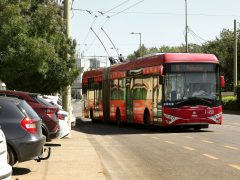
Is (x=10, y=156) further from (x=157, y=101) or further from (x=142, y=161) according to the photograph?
(x=157, y=101)

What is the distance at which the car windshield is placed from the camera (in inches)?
984

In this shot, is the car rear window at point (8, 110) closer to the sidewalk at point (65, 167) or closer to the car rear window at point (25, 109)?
the car rear window at point (25, 109)

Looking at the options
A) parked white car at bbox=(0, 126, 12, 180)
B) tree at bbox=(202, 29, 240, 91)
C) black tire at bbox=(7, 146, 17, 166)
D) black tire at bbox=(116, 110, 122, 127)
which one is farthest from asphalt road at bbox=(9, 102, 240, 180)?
tree at bbox=(202, 29, 240, 91)

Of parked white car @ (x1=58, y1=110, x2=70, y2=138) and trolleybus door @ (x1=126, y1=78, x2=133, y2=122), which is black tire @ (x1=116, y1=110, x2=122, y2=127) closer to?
trolleybus door @ (x1=126, y1=78, x2=133, y2=122)

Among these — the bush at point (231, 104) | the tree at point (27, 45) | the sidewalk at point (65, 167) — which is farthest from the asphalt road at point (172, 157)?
the bush at point (231, 104)

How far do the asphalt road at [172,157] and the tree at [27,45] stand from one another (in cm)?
363

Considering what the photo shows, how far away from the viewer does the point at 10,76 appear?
21453 mm

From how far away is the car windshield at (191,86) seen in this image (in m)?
25.0

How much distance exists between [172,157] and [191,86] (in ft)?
32.9

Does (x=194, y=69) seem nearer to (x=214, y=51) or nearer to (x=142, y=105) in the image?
(x=142, y=105)

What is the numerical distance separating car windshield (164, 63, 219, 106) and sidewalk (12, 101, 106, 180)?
26.8 feet

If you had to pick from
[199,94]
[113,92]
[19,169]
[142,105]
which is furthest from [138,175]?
[113,92]

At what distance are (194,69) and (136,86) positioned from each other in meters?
4.06

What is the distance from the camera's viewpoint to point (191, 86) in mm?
25219
